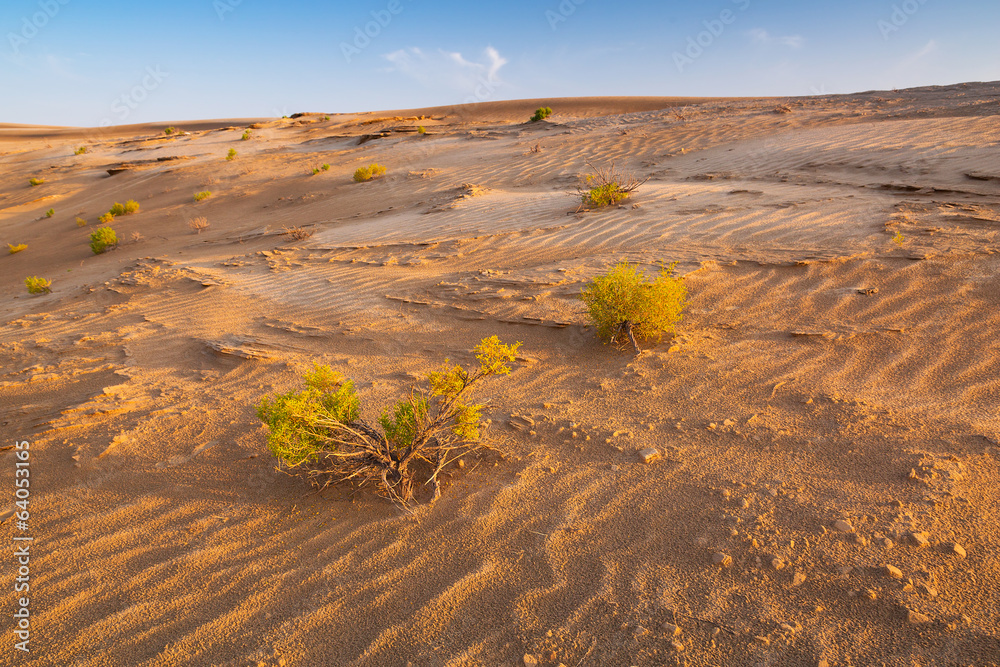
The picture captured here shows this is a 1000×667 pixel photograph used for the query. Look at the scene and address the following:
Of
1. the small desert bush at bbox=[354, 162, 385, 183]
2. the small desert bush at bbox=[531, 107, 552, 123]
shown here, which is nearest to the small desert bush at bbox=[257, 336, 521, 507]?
the small desert bush at bbox=[354, 162, 385, 183]

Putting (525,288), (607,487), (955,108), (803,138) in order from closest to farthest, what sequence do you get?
(607,487)
(525,288)
(803,138)
(955,108)

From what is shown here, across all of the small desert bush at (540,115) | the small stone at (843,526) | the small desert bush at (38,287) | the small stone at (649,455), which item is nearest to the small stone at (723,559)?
the small stone at (843,526)

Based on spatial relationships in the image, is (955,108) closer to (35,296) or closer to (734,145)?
(734,145)

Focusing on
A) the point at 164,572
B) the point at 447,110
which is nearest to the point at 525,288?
the point at 164,572

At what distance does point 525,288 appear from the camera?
5055 millimetres

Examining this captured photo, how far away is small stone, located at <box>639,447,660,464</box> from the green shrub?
414 inches

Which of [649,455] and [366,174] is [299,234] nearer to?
[366,174]

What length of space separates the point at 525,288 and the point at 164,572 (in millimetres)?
3538

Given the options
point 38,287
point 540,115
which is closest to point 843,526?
point 38,287

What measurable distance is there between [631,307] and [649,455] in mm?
1419

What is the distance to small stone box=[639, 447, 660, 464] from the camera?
106 inches

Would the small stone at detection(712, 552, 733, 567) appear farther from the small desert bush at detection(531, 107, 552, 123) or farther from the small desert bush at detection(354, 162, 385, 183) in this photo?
the small desert bush at detection(531, 107, 552, 123)

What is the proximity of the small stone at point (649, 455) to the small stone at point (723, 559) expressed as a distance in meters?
0.66

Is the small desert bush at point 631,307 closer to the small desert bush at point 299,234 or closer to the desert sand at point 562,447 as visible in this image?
the desert sand at point 562,447
